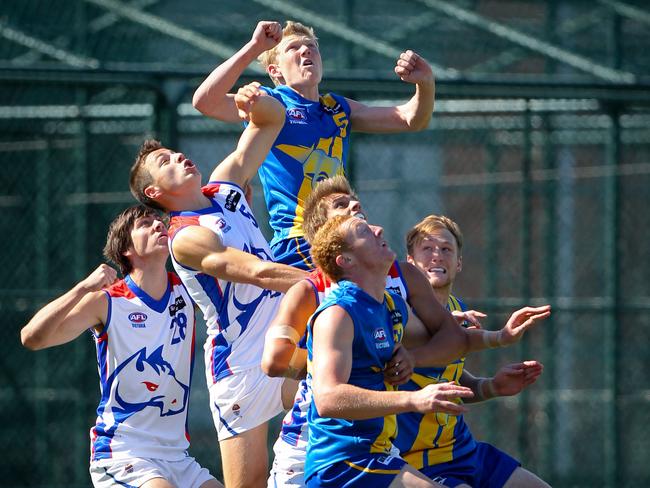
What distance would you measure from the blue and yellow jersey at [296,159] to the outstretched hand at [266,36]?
0.83ft

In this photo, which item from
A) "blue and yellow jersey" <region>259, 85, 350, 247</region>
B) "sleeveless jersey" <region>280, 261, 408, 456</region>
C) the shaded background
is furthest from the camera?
the shaded background

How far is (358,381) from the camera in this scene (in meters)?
3.63

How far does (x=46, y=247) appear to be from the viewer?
8.00m

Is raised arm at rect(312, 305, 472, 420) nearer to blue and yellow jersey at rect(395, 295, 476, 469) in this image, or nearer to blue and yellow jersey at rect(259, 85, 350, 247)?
blue and yellow jersey at rect(395, 295, 476, 469)

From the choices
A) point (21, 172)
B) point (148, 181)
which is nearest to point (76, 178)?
point (21, 172)

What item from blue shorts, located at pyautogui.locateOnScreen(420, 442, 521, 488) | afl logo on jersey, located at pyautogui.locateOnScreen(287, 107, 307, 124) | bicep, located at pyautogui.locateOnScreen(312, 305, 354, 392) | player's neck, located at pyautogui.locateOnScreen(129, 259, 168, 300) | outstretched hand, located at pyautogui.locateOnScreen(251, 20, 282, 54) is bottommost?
blue shorts, located at pyautogui.locateOnScreen(420, 442, 521, 488)

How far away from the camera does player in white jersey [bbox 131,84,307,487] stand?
14.5ft

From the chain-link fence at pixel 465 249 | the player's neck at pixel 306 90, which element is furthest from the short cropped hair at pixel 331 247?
the chain-link fence at pixel 465 249

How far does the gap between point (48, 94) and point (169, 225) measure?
5.43 m

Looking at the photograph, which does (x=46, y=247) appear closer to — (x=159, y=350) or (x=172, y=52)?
(x=172, y=52)

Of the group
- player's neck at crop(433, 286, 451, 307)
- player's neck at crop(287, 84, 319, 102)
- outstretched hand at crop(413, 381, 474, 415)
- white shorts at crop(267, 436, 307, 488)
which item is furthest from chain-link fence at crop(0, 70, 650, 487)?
outstretched hand at crop(413, 381, 474, 415)

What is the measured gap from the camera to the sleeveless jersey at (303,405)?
4043mm

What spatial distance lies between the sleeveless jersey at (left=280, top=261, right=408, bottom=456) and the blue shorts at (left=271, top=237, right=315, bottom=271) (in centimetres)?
58

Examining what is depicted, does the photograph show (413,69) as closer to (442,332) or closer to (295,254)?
(295,254)
